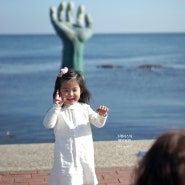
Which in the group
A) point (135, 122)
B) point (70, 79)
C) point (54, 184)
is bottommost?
point (135, 122)

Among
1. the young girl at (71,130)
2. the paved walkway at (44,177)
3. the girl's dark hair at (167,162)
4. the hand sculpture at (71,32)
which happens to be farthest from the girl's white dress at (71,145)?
the hand sculpture at (71,32)

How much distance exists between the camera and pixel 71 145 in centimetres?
251

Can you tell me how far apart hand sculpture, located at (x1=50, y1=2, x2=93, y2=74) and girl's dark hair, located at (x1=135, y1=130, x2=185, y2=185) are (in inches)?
214

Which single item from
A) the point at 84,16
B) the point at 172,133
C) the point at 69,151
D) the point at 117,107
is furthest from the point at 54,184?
the point at 117,107

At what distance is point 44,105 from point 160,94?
8.17 feet

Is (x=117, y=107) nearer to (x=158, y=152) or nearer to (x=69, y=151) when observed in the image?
(x=69, y=151)

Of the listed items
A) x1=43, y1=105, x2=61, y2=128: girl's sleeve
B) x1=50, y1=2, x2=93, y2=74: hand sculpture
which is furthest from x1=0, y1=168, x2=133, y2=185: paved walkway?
x1=50, y1=2, x2=93, y2=74: hand sculpture

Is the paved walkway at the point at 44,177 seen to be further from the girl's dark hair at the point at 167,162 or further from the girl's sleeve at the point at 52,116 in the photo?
the girl's dark hair at the point at 167,162

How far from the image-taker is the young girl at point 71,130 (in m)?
2.51

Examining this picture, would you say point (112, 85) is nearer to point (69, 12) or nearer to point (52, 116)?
point (69, 12)

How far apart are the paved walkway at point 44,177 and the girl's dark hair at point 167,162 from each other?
2.33 m

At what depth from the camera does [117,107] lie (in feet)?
29.5

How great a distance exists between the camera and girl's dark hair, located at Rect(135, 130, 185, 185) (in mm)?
1066

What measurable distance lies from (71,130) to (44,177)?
1.19m
